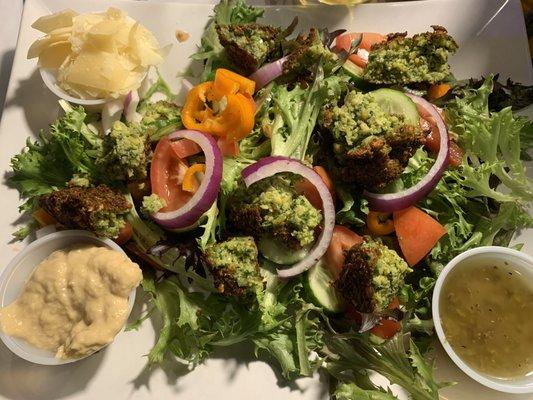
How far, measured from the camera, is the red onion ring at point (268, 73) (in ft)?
8.77

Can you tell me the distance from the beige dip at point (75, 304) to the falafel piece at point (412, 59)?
1501mm

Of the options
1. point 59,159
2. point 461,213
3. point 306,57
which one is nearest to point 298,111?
point 306,57

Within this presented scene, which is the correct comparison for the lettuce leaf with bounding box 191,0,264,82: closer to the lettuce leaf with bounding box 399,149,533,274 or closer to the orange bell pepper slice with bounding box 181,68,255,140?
the orange bell pepper slice with bounding box 181,68,255,140

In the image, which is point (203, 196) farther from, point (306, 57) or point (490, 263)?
point (490, 263)

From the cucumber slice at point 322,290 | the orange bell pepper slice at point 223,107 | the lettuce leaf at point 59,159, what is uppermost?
the orange bell pepper slice at point 223,107

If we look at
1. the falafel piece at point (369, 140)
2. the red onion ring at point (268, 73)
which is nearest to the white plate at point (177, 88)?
the red onion ring at point (268, 73)

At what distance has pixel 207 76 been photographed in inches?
108

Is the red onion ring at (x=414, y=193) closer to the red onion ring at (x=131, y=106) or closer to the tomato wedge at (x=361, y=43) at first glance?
the tomato wedge at (x=361, y=43)

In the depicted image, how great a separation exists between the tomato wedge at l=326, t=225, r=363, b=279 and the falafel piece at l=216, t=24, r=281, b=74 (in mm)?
937

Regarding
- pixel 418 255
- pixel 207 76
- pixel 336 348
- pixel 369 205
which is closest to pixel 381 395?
pixel 336 348

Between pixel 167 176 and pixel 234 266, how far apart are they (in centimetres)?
56

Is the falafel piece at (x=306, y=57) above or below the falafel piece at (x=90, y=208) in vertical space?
above

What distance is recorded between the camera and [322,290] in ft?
7.88

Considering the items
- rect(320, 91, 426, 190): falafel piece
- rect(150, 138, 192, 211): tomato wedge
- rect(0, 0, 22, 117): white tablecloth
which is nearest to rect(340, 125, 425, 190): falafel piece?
rect(320, 91, 426, 190): falafel piece
